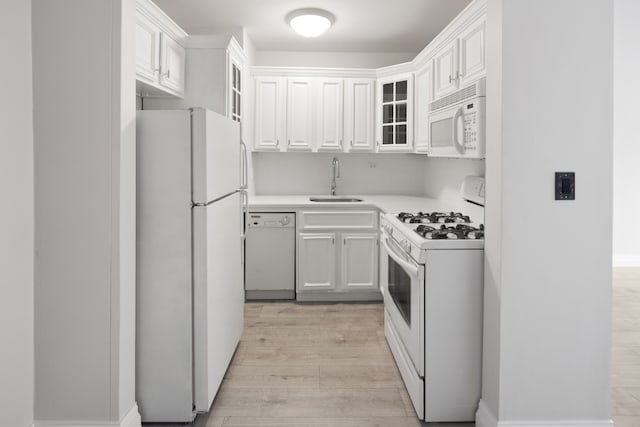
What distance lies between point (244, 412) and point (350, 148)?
3126 millimetres

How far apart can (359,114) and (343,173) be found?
0.70m

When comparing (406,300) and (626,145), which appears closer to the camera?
(406,300)

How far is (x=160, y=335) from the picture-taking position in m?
2.36

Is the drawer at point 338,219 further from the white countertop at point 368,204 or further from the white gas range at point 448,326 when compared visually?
the white gas range at point 448,326

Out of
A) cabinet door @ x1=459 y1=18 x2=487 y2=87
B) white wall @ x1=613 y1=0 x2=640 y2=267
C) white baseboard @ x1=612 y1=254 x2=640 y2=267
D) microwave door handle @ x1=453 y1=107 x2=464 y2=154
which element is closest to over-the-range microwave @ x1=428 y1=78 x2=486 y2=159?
microwave door handle @ x1=453 y1=107 x2=464 y2=154

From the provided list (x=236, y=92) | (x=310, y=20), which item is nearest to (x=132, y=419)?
(x=236, y=92)

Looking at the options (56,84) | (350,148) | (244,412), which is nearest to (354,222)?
(350,148)

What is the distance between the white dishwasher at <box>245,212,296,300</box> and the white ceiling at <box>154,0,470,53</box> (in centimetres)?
168

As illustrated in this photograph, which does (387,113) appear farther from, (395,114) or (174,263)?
(174,263)

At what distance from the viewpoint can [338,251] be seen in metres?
4.60

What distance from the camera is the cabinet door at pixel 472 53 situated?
2.90m

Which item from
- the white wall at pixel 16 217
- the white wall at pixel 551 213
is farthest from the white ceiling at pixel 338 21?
the white wall at pixel 16 217

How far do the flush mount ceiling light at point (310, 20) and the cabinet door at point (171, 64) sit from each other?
94 centimetres

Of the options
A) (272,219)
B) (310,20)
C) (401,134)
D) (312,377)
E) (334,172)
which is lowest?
(312,377)
